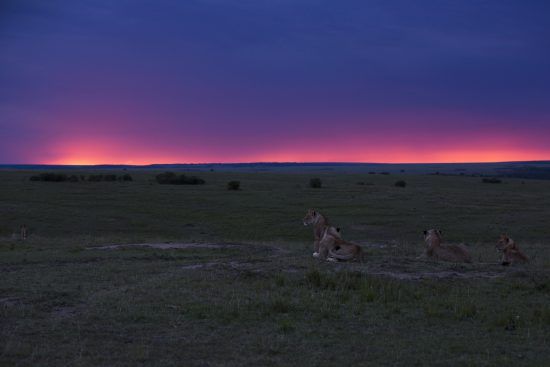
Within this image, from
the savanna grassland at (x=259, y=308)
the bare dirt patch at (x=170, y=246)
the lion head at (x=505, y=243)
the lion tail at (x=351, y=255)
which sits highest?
the lion head at (x=505, y=243)

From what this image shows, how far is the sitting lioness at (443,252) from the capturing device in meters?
16.7

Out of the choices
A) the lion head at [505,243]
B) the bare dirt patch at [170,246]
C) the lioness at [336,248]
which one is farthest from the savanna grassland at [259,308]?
the lion head at [505,243]

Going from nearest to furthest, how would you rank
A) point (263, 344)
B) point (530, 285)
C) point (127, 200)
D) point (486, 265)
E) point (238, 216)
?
point (263, 344), point (530, 285), point (486, 265), point (238, 216), point (127, 200)

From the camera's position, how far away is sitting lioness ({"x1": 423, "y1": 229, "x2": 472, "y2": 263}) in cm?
1670

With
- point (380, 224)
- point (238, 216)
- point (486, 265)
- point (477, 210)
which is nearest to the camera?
point (486, 265)

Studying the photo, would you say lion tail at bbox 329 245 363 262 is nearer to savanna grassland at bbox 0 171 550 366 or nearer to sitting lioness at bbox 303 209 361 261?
sitting lioness at bbox 303 209 361 261

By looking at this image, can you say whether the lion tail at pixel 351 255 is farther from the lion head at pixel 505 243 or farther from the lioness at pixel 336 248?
the lion head at pixel 505 243

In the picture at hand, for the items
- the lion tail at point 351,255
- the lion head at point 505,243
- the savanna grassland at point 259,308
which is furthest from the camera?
the lion head at point 505,243

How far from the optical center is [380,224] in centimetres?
3281

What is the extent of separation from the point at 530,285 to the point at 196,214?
25856 mm

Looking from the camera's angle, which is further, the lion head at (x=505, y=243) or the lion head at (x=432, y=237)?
the lion head at (x=432, y=237)

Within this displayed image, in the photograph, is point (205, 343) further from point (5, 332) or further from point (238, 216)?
point (238, 216)

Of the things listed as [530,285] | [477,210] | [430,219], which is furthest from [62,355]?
[477,210]

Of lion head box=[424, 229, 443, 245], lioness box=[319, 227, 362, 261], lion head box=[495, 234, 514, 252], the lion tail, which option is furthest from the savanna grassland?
lion head box=[424, 229, 443, 245]
